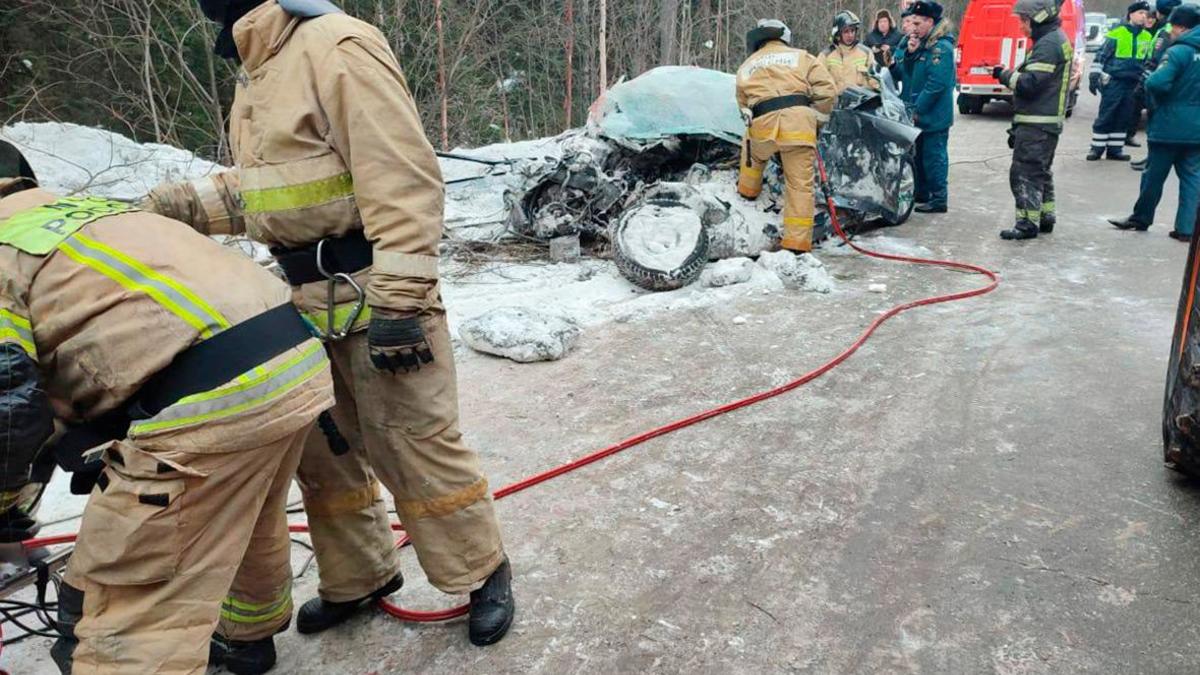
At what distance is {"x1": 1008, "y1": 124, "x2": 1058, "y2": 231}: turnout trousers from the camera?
7.00m

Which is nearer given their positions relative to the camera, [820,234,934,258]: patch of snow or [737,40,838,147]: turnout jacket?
[737,40,838,147]: turnout jacket

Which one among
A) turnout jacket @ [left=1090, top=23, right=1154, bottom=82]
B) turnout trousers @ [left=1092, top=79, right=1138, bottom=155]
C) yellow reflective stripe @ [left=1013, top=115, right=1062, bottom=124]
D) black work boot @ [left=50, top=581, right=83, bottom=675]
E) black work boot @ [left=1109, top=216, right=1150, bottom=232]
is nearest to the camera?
black work boot @ [left=50, top=581, right=83, bottom=675]

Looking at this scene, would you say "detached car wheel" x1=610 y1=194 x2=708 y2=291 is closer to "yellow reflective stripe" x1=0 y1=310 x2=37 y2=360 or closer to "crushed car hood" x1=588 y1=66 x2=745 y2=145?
"crushed car hood" x1=588 y1=66 x2=745 y2=145

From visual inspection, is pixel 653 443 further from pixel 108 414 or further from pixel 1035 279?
pixel 1035 279

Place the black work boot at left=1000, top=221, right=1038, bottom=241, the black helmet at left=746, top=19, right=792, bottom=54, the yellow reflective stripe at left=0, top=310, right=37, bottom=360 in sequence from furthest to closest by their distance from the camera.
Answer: the black work boot at left=1000, top=221, right=1038, bottom=241 < the black helmet at left=746, top=19, right=792, bottom=54 < the yellow reflective stripe at left=0, top=310, right=37, bottom=360

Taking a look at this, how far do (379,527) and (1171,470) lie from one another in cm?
313

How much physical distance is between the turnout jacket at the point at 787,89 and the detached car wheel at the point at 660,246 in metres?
0.93

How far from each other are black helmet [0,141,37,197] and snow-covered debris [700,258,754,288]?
4528mm

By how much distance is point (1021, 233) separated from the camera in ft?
23.8

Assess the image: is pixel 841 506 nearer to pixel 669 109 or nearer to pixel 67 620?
pixel 67 620

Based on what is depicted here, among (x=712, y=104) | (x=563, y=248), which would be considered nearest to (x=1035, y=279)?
(x=712, y=104)

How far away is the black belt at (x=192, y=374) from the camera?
176 centimetres

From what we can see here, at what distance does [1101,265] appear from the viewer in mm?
6469

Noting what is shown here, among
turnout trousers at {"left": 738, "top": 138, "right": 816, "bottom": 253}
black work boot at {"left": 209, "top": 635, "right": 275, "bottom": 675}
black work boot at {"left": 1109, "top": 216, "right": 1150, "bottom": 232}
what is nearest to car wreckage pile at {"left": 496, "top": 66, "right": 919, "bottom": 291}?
turnout trousers at {"left": 738, "top": 138, "right": 816, "bottom": 253}
